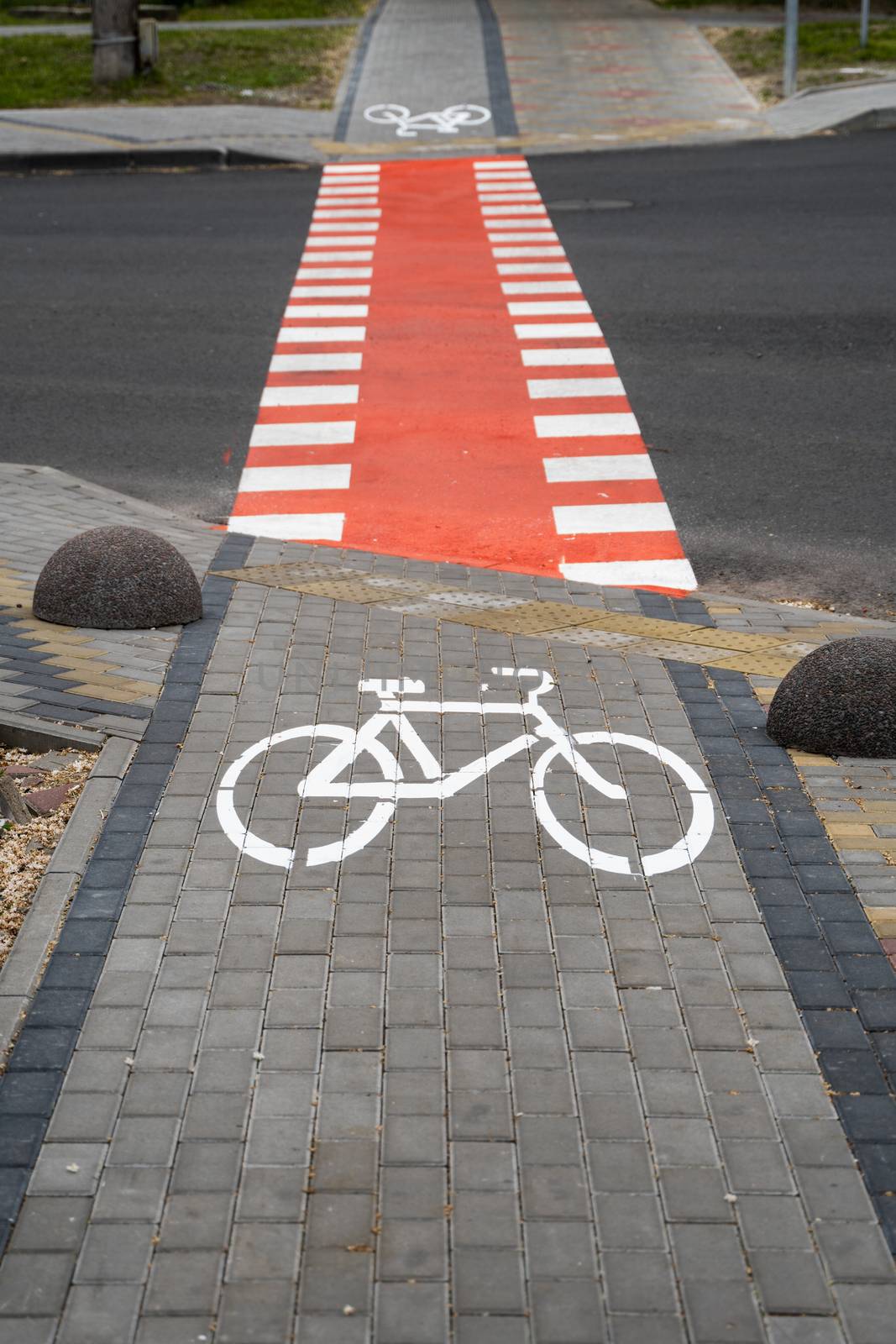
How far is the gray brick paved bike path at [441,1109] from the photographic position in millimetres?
4055

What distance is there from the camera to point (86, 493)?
36.4ft

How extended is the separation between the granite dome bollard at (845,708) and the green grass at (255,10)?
33.0 m

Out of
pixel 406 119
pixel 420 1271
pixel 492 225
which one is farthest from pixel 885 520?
pixel 406 119

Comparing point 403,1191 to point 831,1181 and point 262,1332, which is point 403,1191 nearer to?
point 262,1332

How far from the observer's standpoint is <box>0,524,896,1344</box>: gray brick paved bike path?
4055 millimetres

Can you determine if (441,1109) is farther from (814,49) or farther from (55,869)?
(814,49)

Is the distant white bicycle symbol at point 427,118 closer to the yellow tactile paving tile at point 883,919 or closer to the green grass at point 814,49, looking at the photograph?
the green grass at point 814,49

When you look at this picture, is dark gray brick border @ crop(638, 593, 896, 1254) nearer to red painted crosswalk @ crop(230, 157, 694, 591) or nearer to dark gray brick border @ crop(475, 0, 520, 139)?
red painted crosswalk @ crop(230, 157, 694, 591)

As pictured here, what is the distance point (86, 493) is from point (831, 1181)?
7.91 meters

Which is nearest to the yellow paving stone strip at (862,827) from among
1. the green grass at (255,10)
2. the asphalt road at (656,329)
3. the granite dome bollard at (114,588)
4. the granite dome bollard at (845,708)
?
→ the granite dome bollard at (845,708)

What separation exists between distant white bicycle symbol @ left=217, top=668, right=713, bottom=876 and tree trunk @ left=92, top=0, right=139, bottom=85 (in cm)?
2307

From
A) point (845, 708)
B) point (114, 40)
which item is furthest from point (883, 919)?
point (114, 40)

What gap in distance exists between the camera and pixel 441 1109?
4.77 m

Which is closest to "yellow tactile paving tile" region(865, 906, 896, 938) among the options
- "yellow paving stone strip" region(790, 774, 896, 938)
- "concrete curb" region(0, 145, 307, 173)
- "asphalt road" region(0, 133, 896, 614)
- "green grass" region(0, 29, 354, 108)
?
"yellow paving stone strip" region(790, 774, 896, 938)
